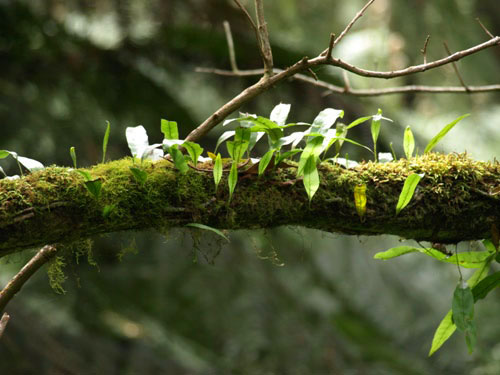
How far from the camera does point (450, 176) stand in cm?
113

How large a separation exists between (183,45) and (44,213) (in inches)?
90.9

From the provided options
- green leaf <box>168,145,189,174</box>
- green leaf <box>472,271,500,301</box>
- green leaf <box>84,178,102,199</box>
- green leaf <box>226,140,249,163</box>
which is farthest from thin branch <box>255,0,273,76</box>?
green leaf <box>472,271,500,301</box>

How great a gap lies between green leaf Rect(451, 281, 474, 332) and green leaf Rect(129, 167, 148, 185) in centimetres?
74

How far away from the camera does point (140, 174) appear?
0.99 metres

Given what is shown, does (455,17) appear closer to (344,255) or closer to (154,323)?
(344,255)

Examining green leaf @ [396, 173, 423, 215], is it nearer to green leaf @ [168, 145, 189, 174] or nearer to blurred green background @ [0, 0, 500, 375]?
green leaf @ [168, 145, 189, 174]

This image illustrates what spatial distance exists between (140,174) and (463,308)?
78 cm

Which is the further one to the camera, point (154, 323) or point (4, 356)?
point (154, 323)

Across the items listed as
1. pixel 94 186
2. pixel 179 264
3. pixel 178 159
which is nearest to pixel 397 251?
pixel 178 159

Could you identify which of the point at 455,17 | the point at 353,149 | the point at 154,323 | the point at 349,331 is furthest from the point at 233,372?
the point at 455,17

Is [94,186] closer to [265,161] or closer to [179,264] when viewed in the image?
[265,161]

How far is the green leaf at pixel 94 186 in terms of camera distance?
3.15 ft

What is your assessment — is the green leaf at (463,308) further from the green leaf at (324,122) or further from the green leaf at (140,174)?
the green leaf at (140,174)

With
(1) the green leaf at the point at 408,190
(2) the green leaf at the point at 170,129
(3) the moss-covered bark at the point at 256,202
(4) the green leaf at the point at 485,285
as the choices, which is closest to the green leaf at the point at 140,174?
(3) the moss-covered bark at the point at 256,202
